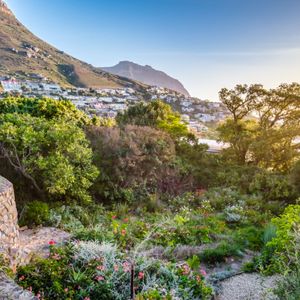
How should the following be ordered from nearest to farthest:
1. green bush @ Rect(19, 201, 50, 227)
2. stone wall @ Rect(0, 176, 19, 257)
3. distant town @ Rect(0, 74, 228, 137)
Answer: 1. stone wall @ Rect(0, 176, 19, 257)
2. green bush @ Rect(19, 201, 50, 227)
3. distant town @ Rect(0, 74, 228, 137)

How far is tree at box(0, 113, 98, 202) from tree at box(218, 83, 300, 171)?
310 inches

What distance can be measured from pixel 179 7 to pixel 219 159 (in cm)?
698

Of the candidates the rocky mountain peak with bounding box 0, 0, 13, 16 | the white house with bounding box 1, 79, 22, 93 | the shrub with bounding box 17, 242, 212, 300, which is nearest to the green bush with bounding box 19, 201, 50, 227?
the shrub with bounding box 17, 242, 212, 300

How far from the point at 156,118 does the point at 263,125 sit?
207 inches

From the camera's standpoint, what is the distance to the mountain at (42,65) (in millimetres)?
50750

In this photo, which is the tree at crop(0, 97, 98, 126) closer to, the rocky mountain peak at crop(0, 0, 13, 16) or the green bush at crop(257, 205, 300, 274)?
the green bush at crop(257, 205, 300, 274)

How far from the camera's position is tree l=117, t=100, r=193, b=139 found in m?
15.2

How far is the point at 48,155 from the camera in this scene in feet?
29.5

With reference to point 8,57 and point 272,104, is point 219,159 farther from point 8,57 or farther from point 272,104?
point 8,57

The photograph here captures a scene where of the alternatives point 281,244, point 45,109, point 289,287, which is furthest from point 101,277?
point 45,109

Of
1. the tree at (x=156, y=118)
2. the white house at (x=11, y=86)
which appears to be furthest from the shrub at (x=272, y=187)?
the white house at (x=11, y=86)

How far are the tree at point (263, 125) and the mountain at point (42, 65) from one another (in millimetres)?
37482

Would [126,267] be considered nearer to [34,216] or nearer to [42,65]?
[34,216]

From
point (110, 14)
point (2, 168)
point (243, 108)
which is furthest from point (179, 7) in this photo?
point (2, 168)
